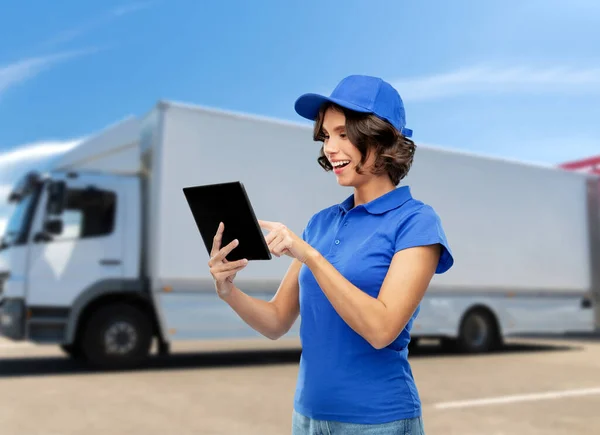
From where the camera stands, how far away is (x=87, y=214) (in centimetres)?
982

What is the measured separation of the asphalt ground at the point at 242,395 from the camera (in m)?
6.22

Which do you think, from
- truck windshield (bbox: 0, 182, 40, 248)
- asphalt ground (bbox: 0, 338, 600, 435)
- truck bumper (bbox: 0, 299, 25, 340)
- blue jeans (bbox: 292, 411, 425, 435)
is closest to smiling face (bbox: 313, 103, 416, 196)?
blue jeans (bbox: 292, 411, 425, 435)

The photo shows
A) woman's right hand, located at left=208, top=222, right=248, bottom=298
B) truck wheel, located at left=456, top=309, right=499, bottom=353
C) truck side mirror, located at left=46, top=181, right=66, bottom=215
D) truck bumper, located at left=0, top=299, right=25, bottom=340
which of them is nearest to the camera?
woman's right hand, located at left=208, top=222, right=248, bottom=298

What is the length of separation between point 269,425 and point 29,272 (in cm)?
482

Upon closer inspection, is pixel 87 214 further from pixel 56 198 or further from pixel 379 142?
pixel 379 142

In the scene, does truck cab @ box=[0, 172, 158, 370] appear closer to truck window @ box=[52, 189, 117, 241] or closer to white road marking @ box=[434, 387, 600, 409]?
truck window @ box=[52, 189, 117, 241]

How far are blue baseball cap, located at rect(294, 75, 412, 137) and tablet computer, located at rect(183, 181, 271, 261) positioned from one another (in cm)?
34

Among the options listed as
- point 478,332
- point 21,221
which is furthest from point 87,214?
point 478,332

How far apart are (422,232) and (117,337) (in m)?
8.56

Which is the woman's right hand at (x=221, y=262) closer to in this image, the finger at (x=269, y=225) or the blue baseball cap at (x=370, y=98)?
the finger at (x=269, y=225)

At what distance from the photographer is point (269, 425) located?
243 inches

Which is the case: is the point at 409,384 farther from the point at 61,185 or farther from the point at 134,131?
the point at 134,131

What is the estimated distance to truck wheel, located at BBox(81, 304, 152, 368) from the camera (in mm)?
9570

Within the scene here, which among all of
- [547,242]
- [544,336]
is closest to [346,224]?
[547,242]
